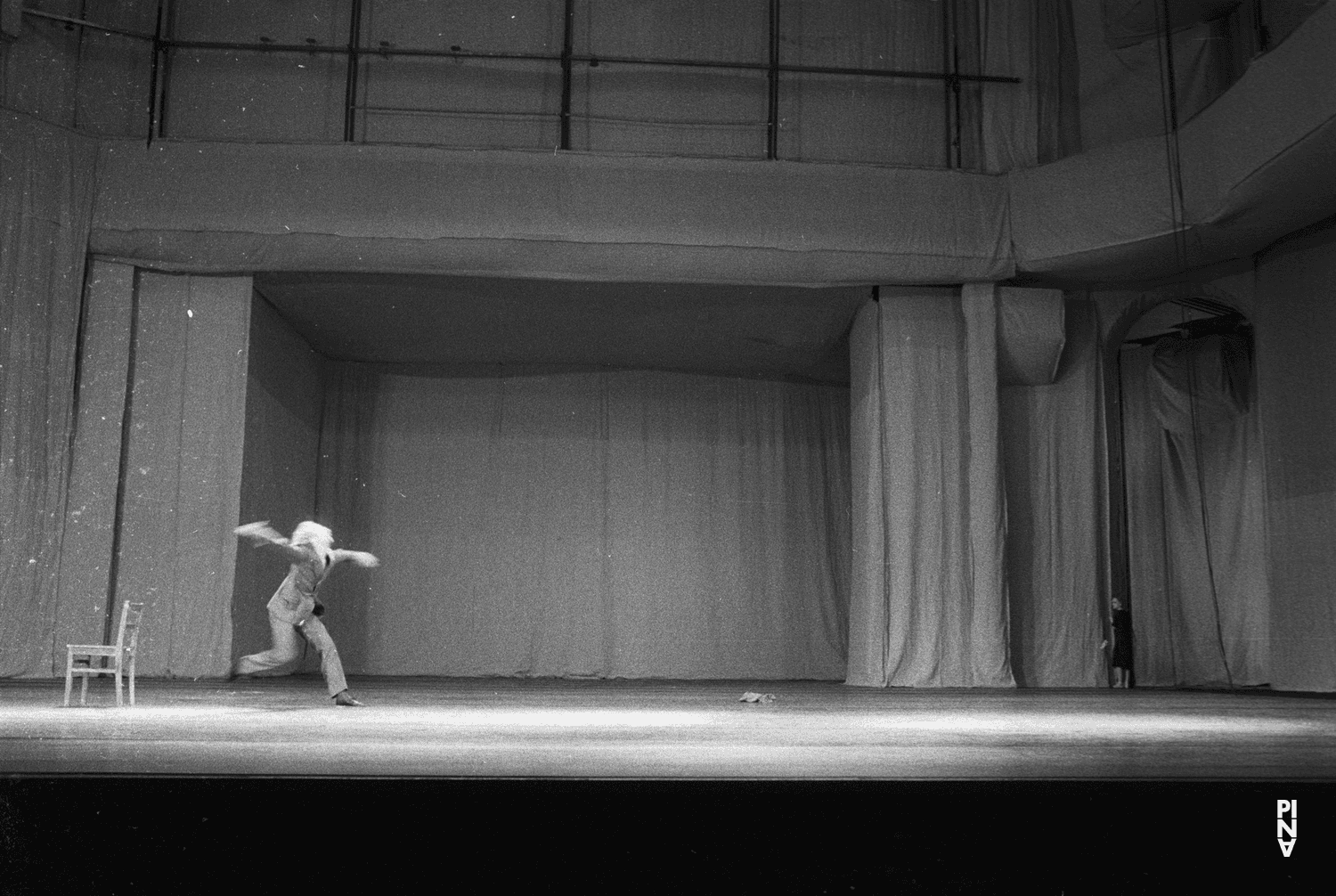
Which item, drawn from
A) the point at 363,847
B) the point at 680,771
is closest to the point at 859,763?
the point at 680,771

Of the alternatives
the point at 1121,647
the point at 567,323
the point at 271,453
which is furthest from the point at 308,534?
the point at 1121,647

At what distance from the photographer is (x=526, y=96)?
391 inches

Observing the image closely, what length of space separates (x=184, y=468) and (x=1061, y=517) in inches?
263

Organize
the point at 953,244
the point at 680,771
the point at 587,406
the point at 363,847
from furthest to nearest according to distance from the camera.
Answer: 1. the point at 587,406
2. the point at 953,244
3. the point at 680,771
4. the point at 363,847

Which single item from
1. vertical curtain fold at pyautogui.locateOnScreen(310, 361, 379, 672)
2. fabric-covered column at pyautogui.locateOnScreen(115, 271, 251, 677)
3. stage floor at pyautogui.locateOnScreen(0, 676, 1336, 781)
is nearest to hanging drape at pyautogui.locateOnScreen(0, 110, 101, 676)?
fabric-covered column at pyautogui.locateOnScreen(115, 271, 251, 677)

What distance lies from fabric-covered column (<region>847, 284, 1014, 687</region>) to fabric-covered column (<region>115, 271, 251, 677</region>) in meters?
4.81

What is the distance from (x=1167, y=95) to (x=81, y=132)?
8.06 meters

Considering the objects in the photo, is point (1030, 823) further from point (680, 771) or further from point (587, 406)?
point (587, 406)

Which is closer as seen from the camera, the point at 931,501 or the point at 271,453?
the point at 931,501

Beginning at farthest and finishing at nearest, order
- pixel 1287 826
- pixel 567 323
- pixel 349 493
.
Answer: pixel 349 493, pixel 567 323, pixel 1287 826

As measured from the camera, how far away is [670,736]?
3549 millimetres

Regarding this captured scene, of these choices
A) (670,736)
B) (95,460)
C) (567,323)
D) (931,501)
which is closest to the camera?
(670,736)

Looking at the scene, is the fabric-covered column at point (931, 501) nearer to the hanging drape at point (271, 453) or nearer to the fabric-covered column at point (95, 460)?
the hanging drape at point (271, 453)

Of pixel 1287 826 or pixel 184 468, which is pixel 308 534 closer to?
pixel 184 468
